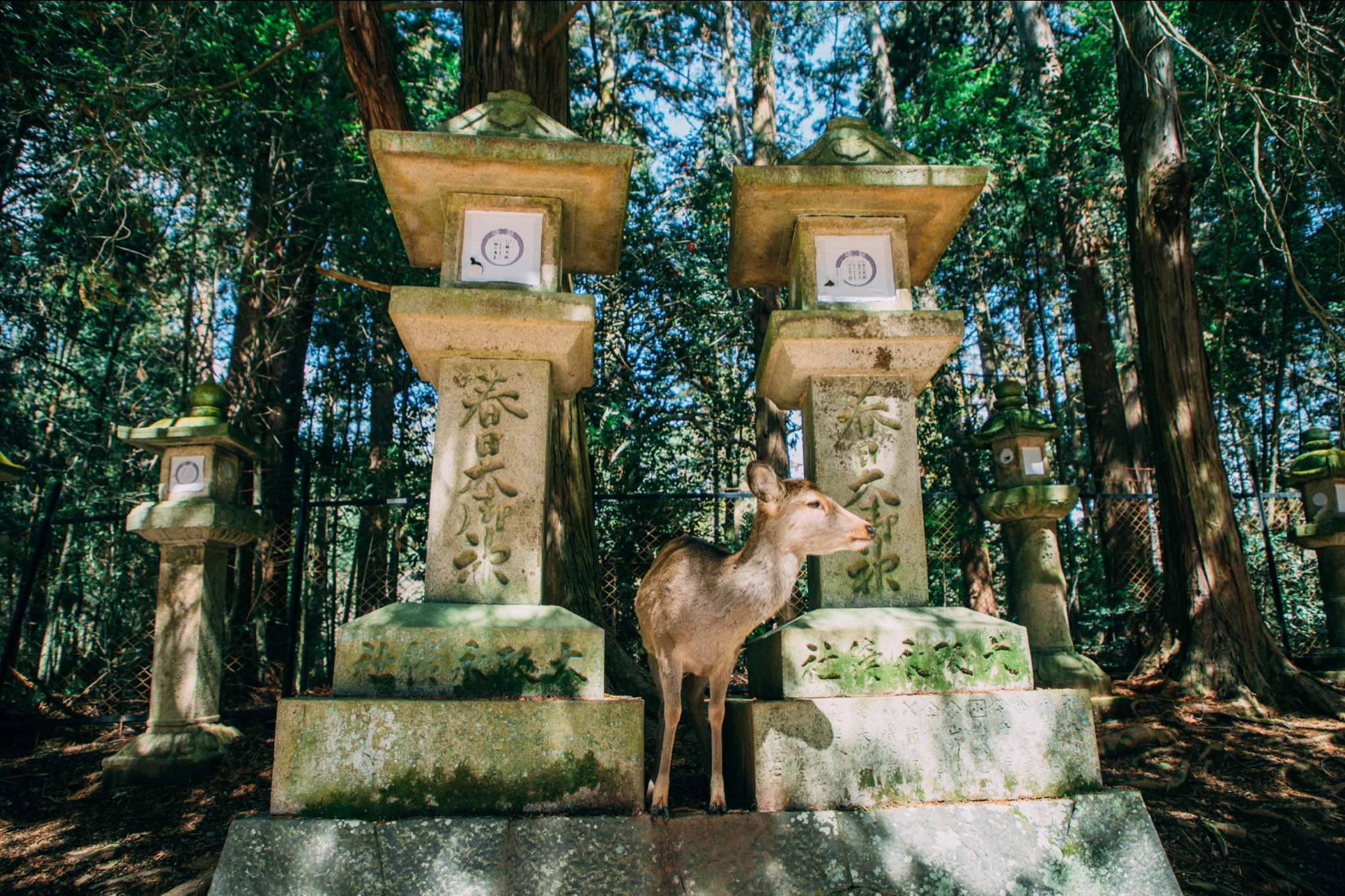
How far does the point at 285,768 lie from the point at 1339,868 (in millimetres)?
4217

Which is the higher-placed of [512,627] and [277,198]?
[277,198]

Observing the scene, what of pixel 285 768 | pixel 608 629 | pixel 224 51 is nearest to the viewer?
pixel 285 768

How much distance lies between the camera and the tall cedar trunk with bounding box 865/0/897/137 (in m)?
11.5

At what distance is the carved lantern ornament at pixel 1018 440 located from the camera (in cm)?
611

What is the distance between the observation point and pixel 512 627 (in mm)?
2723

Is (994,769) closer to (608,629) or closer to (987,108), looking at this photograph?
(608,629)

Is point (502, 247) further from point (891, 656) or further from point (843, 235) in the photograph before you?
point (891, 656)

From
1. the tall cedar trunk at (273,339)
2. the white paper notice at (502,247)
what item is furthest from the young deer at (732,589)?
the tall cedar trunk at (273,339)

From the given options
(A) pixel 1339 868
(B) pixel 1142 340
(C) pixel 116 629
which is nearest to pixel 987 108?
(B) pixel 1142 340

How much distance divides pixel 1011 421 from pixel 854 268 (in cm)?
342

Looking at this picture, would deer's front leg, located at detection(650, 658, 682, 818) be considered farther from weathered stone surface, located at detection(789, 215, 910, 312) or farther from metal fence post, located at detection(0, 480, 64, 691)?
metal fence post, located at detection(0, 480, 64, 691)

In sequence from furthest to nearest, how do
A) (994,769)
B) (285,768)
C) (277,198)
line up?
(277,198)
(994,769)
(285,768)

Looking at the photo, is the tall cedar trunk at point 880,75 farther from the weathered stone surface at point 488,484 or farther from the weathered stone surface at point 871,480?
the weathered stone surface at point 488,484

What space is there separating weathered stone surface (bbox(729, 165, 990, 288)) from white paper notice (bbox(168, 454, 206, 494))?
13.5 feet
